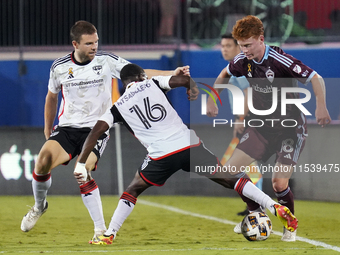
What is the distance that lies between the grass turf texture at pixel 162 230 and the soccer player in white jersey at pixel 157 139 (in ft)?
1.39

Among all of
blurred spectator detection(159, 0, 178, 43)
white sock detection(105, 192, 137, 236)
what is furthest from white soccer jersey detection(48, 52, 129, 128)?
blurred spectator detection(159, 0, 178, 43)

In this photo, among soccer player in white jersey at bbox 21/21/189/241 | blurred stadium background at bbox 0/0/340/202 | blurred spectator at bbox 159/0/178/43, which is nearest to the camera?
soccer player in white jersey at bbox 21/21/189/241

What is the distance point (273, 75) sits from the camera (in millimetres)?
5582

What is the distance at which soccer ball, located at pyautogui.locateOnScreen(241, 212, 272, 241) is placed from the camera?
17.9ft

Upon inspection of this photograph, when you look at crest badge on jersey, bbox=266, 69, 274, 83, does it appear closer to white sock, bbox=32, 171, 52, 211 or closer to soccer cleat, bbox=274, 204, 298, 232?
soccer cleat, bbox=274, 204, 298, 232

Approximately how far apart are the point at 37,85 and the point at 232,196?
4.30 meters

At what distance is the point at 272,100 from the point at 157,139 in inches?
47.8

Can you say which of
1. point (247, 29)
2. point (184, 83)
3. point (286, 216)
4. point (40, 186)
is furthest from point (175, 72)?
point (40, 186)

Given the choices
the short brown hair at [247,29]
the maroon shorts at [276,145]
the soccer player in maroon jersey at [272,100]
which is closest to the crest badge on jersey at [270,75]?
the soccer player in maroon jersey at [272,100]

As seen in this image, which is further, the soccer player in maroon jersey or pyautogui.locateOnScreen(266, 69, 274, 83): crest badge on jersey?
pyautogui.locateOnScreen(266, 69, 274, 83): crest badge on jersey

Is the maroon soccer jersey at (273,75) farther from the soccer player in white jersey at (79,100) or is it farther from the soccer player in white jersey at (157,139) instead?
the soccer player in white jersey at (79,100)

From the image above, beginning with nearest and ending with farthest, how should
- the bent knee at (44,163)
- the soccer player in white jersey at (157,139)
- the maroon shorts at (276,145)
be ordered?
the soccer player in white jersey at (157,139), the maroon shorts at (276,145), the bent knee at (44,163)

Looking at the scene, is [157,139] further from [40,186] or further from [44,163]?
[40,186]

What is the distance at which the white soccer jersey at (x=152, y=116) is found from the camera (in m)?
5.35
